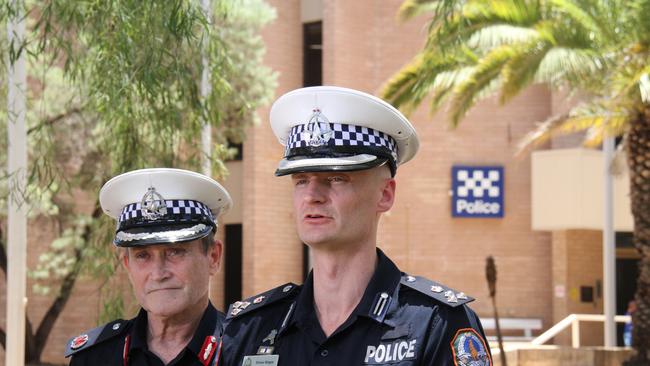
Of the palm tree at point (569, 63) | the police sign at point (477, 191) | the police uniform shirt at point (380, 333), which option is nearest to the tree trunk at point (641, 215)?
the palm tree at point (569, 63)

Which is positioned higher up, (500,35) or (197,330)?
(500,35)

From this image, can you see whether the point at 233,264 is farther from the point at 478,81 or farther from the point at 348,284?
the point at 348,284

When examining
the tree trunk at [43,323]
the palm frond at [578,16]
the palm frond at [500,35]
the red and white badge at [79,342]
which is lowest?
the tree trunk at [43,323]

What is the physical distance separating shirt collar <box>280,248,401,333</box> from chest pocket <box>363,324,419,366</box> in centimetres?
5

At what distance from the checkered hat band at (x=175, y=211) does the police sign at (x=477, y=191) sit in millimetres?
20871

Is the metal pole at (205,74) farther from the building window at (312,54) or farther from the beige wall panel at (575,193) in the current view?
the building window at (312,54)

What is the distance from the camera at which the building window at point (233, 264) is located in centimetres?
2727

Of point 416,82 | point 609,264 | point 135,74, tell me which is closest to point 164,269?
point 135,74

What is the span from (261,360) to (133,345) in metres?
1.30

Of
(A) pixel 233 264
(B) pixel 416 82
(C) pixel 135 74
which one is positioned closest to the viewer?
(C) pixel 135 74

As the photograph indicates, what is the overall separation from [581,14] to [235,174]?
13.0 metres

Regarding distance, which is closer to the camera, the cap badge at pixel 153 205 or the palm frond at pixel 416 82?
the cap badge at pixel 153 205

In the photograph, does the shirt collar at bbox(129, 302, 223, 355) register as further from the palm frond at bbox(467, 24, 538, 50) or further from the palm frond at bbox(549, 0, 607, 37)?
the palm frond at bbox(549, 0, 607, 37)

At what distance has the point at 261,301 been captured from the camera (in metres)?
3.33
